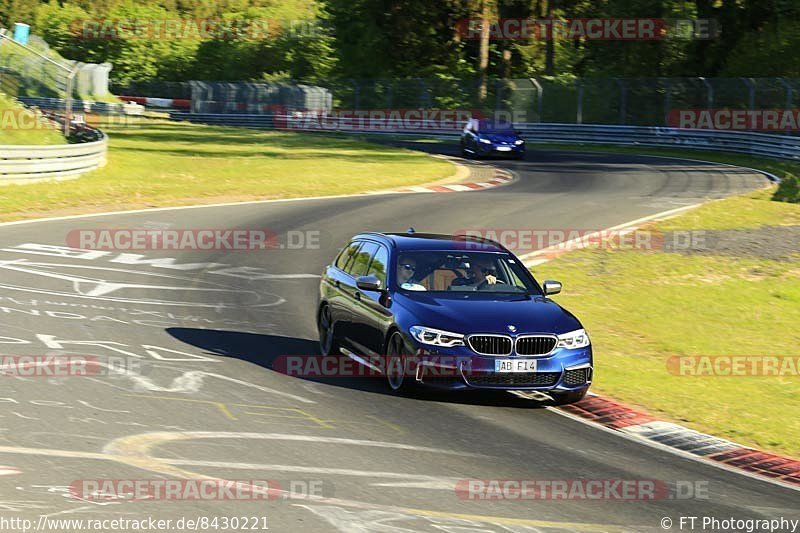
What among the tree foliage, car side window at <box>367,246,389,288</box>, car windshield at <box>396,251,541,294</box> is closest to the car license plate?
car windshield at <box>396,251,541,294</box>

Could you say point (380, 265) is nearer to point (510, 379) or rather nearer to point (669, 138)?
point (510, 379)

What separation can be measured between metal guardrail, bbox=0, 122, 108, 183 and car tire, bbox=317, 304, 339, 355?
18294 mm

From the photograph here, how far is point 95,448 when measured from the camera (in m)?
9.10

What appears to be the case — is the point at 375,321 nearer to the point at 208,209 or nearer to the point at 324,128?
the point at 208,209

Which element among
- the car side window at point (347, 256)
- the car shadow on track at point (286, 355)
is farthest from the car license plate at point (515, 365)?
the car side window at point (347, 256)

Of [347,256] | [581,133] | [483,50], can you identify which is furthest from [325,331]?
[483,50]

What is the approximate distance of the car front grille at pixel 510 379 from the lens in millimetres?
11312

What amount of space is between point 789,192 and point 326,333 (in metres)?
20.9

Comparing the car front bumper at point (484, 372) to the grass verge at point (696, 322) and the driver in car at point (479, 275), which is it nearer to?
the grass verge at point (696, 322)

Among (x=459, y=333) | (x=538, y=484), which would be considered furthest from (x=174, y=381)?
(x=538, y=484)

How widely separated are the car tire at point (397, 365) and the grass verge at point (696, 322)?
7.71 feet

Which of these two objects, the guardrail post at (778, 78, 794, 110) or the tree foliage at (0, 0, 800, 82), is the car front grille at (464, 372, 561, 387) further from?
the tree foliage at (0, 0, 800, 82)

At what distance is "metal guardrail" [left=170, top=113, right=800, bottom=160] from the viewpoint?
45.9m

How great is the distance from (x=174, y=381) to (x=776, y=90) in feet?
135
